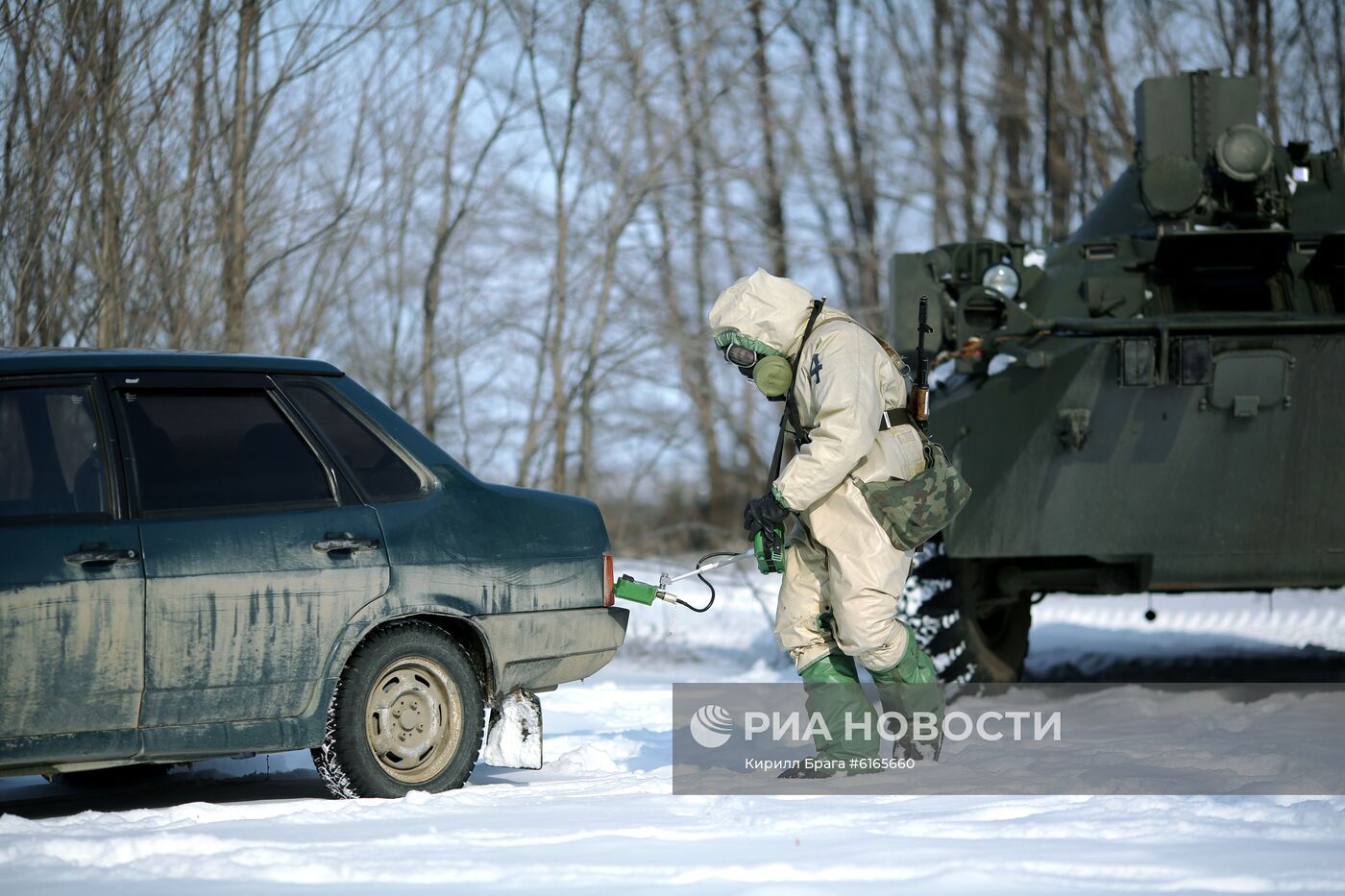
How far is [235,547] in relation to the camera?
5090 mm

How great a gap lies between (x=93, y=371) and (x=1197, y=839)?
10.8ft

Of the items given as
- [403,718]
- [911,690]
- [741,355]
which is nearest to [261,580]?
[403,718]

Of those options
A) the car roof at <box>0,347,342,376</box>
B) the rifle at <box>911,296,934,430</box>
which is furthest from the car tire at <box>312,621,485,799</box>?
the rifle at <box>911,296,934,430</box>

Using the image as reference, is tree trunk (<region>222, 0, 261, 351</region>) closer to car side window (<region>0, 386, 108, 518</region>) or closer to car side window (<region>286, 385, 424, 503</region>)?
car side window (<region>286, 385, 424, 503</region>)

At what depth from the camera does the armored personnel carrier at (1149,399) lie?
777 centimetres

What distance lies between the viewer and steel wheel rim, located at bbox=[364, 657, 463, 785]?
5.39m

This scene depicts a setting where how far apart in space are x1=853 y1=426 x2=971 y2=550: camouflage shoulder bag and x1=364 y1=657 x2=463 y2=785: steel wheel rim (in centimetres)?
145

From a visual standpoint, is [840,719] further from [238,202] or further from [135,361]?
[238,202]

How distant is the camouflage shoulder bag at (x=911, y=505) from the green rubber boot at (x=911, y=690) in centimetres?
34

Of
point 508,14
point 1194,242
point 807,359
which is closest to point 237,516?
point 807,359

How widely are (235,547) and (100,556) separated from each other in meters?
0.40

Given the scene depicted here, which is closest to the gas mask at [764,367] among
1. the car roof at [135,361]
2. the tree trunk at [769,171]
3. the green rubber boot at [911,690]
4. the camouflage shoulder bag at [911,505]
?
the camouflage shoulder bag at [911,505]

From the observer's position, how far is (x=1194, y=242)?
8.40 meters

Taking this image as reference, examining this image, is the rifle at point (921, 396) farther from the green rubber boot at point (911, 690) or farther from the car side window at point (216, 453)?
the car side window at point (216, 453)
